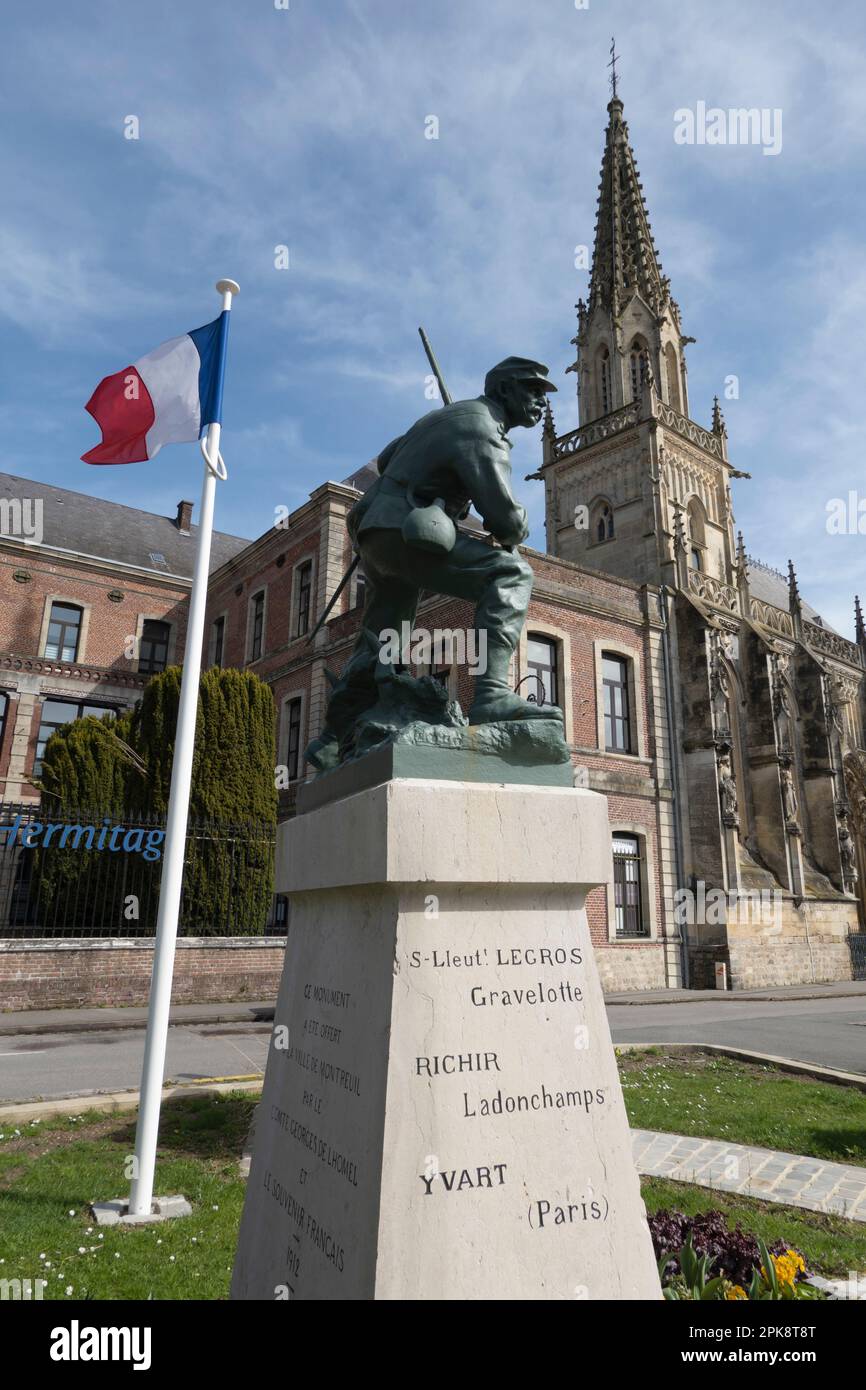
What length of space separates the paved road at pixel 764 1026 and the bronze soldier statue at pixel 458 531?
8.64 meters

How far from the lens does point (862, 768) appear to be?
35.8 metres

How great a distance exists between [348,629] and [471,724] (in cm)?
2012

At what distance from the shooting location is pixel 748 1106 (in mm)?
7250

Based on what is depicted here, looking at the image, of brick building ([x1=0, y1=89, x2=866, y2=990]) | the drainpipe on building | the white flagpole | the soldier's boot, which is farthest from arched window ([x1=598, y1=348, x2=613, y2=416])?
the soldier's boot

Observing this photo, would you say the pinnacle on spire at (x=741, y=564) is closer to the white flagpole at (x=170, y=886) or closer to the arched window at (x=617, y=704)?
the arched window at (x=617, y=704)

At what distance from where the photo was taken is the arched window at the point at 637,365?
98.8 ft

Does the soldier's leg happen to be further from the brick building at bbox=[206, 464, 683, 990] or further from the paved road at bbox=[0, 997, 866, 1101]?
the brick building at bbox=[206, 464, 683, 990]

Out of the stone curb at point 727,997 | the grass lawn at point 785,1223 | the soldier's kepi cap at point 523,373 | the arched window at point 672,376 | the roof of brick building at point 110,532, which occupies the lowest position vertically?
the stone curb at point 727,997

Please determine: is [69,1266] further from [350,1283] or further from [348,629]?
[348,629]

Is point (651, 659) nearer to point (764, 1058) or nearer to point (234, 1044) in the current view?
point (764, 1058)

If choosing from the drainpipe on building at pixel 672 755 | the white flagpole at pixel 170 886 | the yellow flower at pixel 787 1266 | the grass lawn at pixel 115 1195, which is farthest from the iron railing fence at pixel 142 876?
the yellow flower at pixel 787 1266

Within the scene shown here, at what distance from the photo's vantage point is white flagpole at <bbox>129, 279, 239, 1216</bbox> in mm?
4859

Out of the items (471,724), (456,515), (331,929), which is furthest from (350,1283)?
(456,515)

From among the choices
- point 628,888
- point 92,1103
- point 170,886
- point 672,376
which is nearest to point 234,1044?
point 92,1103
